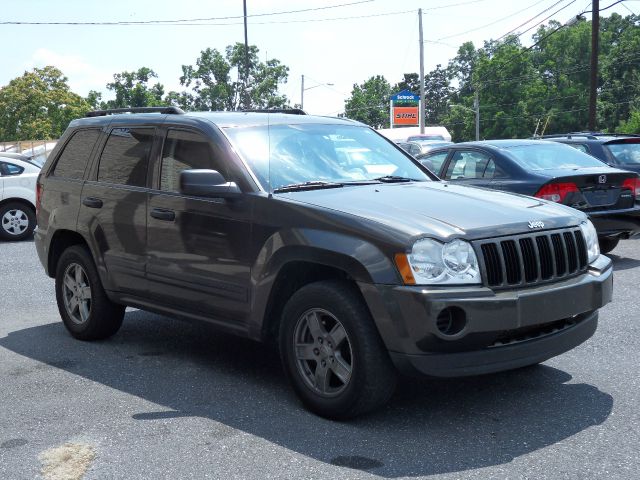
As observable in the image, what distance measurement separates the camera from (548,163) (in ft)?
35.1

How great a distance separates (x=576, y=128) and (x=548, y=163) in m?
A: 89.1

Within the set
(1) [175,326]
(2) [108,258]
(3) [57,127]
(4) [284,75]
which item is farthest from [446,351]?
(3) [57,127]

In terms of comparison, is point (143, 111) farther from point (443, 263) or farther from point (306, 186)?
point (443, 263)

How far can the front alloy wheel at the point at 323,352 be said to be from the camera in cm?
486

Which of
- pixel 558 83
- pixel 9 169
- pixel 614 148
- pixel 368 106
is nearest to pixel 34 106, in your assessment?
pixel 558 83

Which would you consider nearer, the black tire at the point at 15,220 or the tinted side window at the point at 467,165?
the tinted side window at the point at 467,165

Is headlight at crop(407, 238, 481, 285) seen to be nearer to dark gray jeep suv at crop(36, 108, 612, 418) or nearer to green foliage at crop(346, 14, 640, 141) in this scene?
dark gray jeep suv at crop(36, 108, 612, 418)

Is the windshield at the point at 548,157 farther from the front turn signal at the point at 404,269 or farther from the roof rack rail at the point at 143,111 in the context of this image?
the front turn signal at the point at 404,269

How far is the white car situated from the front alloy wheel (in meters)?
11.8

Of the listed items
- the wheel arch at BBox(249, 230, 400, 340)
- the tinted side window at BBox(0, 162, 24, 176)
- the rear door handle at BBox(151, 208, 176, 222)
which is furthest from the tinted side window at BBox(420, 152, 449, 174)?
the tinted side window at BBox(0, 162, 24, 176)

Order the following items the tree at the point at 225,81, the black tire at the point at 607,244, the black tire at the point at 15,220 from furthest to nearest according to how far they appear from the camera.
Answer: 1. the tree at the point at 225,81
2. the black tire at the point at 15,220
3. the black tire at the point at 607,244

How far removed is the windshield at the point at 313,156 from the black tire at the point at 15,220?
10.8m

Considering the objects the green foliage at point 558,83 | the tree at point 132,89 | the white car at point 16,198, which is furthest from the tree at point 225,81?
the white car at point 16,198

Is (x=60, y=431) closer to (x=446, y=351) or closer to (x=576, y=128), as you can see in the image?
(x=446, y=351)
